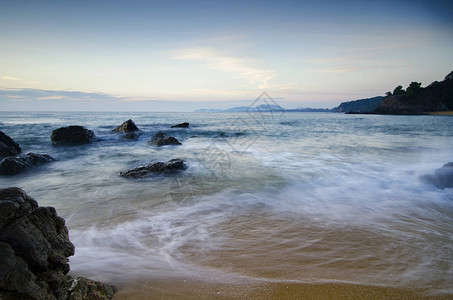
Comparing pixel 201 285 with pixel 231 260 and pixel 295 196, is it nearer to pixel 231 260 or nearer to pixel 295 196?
pixel 231 260

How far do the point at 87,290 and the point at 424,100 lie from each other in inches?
4277

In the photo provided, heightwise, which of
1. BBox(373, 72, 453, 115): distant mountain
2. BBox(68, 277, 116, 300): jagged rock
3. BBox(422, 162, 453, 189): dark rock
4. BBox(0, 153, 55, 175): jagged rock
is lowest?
BBox(0, 153, 55, 175): jagged rock

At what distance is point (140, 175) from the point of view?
274 inches

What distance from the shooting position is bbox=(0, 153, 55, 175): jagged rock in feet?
24.6

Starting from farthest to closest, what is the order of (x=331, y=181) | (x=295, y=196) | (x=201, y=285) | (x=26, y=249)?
1. (x=331, y=181)
2. (x=295, y=196)
3. (x=201, y=285)
4. (x=26, y=249)

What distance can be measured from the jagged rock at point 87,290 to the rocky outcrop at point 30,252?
0.01m

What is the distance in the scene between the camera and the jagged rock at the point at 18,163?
7.51 m

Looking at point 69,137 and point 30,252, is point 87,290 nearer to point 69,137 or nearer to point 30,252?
point 30,252

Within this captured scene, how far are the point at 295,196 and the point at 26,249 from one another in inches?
193

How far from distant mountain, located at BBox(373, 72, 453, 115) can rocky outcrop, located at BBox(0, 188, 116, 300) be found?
4013 inches

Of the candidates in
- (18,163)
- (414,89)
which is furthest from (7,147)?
(414,89)

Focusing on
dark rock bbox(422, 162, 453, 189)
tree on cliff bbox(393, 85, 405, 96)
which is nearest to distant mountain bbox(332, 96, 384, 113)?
tree on cliff bbox(393, 85, 405, 96)

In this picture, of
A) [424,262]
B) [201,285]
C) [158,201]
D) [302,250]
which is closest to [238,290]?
[201,285]

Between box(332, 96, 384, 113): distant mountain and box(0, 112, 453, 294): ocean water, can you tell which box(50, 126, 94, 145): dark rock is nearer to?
box(0, 112, 453, 294): ocean water
